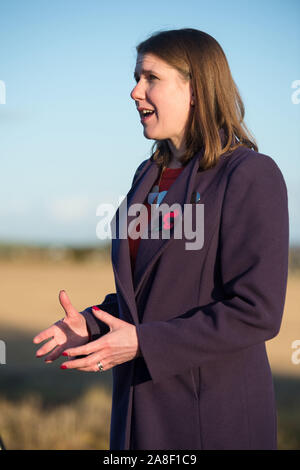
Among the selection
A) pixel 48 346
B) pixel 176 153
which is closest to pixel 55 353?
pixel 48 346

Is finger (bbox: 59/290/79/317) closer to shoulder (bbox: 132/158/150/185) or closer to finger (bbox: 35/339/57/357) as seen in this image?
finger (bbox: 35/339/57/357)

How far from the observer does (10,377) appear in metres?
7.82

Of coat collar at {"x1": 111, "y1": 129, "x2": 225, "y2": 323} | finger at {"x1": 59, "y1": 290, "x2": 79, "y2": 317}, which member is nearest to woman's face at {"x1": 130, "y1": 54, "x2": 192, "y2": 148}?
coat collar at {"x1": 111, "y1": 129, "x2": 225, "y2": 323}

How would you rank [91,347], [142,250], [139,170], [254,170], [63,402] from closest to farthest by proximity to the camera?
[91,347] < [254,170] < [142,250] < [139,170] < [63,402]

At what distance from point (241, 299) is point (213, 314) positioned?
0.10 meters

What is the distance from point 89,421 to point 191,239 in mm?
4490

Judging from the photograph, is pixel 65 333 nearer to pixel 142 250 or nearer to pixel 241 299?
pixel 142 250

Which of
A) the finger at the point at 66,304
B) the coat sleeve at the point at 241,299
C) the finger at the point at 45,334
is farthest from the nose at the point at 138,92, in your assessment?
the finger at the point at 45,334

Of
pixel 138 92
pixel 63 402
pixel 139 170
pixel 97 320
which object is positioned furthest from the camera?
pixel 63 402

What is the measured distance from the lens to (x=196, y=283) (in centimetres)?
171

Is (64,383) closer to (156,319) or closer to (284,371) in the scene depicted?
(284,371)

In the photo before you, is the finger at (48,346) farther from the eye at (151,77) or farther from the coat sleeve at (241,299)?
the eye at (151,77)
